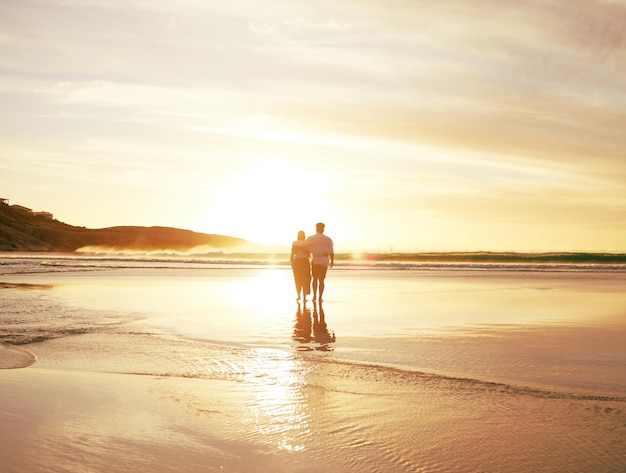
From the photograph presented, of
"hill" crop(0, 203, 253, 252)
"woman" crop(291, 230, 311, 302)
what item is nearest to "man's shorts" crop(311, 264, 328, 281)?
"woman" crop(291, 230, 311, 302)

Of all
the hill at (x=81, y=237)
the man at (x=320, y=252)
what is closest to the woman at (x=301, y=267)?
the man at (x=320, y=252)

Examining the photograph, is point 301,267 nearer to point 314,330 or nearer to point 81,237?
point 314,330

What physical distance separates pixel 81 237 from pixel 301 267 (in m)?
133

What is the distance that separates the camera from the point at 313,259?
714 inches

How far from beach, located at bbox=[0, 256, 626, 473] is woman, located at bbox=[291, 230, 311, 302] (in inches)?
188

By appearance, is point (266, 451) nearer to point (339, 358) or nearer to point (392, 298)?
point (339, 358)

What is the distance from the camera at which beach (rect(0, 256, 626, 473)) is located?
453 cm

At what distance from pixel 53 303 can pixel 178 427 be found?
41.0 ft

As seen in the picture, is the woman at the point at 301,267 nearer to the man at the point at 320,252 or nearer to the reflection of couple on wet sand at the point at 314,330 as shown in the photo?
the man at the point at 320,252

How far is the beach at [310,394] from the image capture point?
453cm

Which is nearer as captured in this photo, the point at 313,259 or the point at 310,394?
the point at 310,394

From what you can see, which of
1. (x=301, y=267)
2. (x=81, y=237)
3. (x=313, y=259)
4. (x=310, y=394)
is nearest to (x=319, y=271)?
(x=313, y=259)

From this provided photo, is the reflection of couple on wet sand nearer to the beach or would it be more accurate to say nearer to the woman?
the beach

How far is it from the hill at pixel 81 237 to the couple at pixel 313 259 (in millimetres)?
97404
